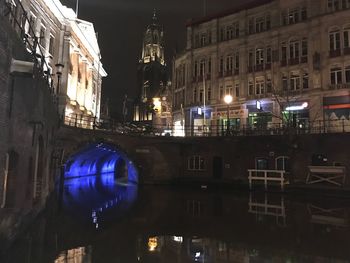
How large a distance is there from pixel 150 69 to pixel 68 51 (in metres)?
70.1

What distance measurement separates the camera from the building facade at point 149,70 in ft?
361

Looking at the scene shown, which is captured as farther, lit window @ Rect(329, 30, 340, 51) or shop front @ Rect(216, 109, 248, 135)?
shop front @ Rect(216, 109, 248, 135)

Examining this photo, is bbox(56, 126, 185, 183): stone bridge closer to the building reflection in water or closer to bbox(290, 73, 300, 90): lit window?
bbox(290, 73, 300, 90): lit window

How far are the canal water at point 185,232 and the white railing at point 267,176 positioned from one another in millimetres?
5637

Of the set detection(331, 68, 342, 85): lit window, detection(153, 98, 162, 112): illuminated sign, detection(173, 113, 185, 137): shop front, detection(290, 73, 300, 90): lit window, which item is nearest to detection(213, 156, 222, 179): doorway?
detection(173, 113, 185, 137): shop front

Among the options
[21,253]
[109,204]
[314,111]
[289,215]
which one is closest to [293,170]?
[314,111]

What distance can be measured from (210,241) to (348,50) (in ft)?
103

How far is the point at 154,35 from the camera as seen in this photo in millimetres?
114938

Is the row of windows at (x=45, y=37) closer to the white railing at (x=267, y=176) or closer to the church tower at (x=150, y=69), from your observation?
the white railing at (x=267, y=176)

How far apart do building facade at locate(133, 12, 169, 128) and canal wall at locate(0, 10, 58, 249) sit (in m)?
94.8

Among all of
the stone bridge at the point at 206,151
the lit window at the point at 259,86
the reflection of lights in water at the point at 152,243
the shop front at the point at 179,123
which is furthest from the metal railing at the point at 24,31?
the lit window at the point at 259,86

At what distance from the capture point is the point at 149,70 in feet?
363

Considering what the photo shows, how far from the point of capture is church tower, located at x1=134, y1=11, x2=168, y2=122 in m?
110

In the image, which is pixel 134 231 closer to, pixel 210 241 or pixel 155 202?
pixel 210 241
